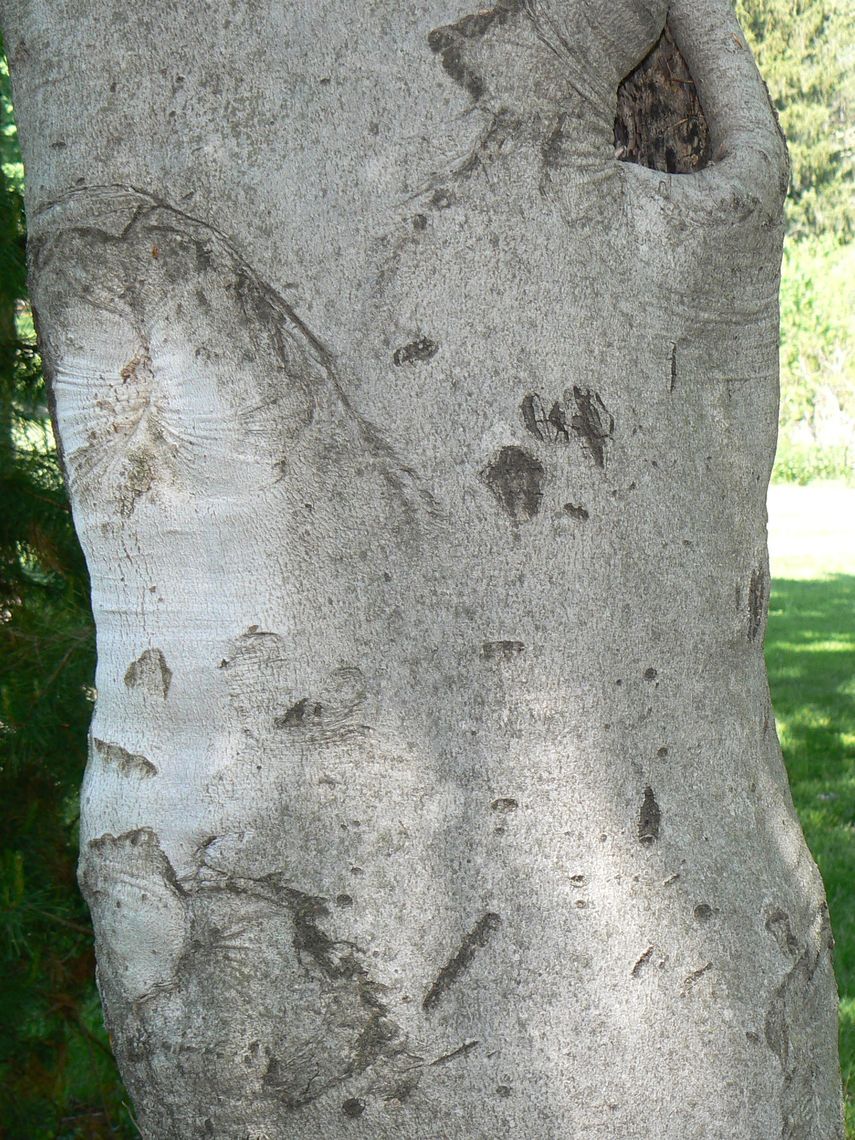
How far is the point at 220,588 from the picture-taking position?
4.61ft

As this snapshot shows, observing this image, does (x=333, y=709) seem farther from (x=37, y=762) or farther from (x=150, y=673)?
(x=37, y=762)

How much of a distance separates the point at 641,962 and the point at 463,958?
208mm

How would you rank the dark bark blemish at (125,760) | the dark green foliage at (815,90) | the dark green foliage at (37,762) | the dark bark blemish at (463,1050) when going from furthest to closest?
the dark green foliage at (815,90) < the dark green foliage at (37,762) < the dark bark blemish at (125,760) < the dark bark blemish at (463,1050)

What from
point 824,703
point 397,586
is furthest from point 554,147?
point 824,703

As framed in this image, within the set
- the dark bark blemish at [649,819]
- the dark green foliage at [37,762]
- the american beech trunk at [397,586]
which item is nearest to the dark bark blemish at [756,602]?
the american beech trunk at [397,586]

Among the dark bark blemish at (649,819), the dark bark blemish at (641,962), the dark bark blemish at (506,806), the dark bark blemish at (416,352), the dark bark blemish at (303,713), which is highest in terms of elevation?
the dark bark blemish at (416,352)

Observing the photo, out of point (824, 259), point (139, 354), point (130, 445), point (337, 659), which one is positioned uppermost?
point (824, 259)

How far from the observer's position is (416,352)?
135cm

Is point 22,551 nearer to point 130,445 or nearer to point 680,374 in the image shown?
point 130,445

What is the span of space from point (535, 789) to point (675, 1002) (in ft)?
0.98

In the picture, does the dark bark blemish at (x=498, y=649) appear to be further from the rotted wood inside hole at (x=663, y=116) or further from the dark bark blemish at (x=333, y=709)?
the rotted wood inside hole at (x=663, y=116)

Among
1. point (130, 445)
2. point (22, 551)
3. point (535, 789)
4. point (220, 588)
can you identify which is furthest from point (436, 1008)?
point (22, 551)

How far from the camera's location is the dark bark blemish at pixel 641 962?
136 centimetres

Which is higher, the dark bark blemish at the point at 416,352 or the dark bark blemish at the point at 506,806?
the dark bark blemish at the point at 416,352
